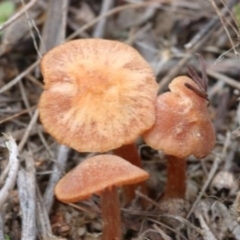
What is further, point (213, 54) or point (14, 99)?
point (213, 54)

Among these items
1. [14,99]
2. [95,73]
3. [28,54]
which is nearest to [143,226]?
[95,73]

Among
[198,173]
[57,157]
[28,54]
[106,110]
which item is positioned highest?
[106,110]

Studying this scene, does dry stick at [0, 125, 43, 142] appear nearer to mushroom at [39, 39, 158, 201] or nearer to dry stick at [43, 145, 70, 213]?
dry stick at [43, 145, 70, 213]

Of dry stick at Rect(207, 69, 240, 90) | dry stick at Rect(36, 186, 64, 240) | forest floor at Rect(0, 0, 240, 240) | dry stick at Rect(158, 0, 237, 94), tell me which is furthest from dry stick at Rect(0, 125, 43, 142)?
dry stick at Rect(207, 69, 240, 90)

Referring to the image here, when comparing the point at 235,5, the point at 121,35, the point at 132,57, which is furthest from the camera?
the point at 121,35

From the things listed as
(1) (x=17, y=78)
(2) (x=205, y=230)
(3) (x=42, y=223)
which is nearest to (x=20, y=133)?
(1) (x=17, y=78)

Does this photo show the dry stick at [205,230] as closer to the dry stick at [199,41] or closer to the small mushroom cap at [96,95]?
the small mushroom cap at [96,95]

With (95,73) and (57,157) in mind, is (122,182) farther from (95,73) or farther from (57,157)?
(57,157)

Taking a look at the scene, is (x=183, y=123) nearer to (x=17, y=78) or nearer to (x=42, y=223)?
(x=42, y=223)
